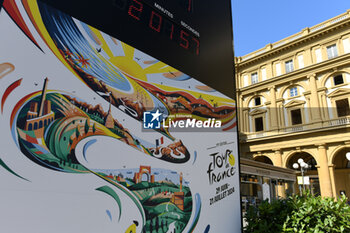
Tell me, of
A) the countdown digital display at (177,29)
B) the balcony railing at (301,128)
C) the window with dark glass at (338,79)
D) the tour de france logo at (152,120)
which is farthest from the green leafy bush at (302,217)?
the window with dark glass at (338,79)

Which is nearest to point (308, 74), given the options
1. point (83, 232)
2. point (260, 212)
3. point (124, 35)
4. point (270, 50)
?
point (270, 50)

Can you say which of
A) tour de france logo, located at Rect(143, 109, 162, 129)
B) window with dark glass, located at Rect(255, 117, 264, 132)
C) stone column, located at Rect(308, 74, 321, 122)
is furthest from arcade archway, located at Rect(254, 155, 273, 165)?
tour de france logo, located at Rect(143, 109, 162, 129)

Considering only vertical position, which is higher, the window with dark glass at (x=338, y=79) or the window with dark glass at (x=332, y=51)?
the window with dark glass at (x=332, y=51)

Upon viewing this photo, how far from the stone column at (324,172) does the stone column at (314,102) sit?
274 centimetres

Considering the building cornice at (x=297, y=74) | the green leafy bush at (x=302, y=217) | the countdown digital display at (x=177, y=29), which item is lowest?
the green leafy bush at (x=302, y=217)

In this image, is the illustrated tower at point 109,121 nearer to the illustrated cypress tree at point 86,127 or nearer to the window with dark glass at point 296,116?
the illustrated cypress tree at point 86,127

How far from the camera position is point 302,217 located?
4.43 metres

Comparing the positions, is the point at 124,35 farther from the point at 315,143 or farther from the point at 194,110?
the point at 315,143

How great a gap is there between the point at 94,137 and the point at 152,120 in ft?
3.35

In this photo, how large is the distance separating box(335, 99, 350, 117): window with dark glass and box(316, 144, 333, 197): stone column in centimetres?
404

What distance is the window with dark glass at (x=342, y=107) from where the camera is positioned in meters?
20.9

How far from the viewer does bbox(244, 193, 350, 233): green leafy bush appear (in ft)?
14.0

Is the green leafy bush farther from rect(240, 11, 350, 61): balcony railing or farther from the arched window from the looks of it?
rect(240, 11, 350, 61): balcony railing

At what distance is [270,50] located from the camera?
25.7 meters
